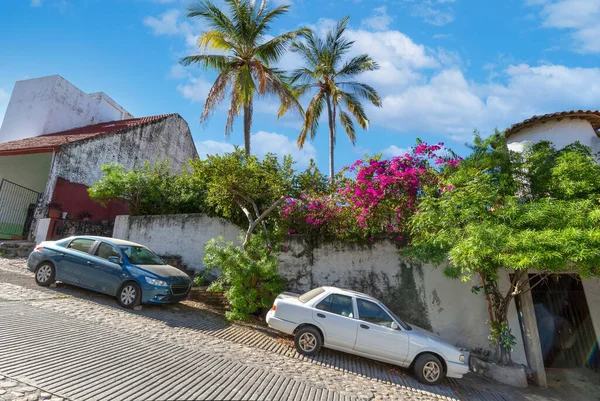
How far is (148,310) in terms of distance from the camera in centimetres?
734

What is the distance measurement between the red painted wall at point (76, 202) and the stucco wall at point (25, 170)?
377cm

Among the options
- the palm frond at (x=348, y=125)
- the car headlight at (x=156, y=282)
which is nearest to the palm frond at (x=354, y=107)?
the palm frond at (x=348, y=125)

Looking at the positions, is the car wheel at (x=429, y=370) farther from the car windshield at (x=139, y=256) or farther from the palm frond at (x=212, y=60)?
the palm frond at (x=212, y=60)

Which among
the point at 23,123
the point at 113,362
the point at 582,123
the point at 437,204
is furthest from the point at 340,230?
the point at 23,123

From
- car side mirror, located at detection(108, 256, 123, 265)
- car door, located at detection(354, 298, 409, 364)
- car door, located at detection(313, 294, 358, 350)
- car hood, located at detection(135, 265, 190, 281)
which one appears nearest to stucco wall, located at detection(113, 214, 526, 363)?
car door, located at detection(354, 298, 409, 364)

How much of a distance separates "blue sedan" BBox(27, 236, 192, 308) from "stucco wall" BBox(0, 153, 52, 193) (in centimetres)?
976

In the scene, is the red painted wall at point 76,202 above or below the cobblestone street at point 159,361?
above

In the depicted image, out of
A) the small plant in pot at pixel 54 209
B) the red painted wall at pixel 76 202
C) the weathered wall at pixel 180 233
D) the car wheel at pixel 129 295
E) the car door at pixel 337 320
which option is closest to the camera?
the car door at pixel 337 320

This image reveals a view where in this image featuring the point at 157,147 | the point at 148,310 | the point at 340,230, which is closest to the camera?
the point at 148,310

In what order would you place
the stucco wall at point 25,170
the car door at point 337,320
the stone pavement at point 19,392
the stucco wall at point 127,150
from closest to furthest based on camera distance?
1. the stone pavement at point 19,392
2. the car door at point 337,320
3. the stucco wall at point 127,150
4. the stucco wall at point 25,170

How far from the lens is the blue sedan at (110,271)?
7293 mm

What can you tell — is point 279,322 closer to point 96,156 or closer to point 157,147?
point 96,156

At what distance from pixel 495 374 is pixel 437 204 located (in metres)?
3.99

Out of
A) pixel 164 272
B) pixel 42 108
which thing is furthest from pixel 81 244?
pixel 42 108
